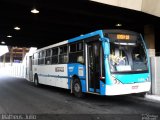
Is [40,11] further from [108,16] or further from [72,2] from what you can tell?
[108,16]

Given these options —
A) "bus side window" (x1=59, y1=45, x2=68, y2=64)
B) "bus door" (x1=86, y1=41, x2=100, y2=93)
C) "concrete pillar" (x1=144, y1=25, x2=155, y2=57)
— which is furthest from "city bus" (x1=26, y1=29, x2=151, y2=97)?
"concrete pillar" (x1=144, y1=25, x2=155, y2=57)

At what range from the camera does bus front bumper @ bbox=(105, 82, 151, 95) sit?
1005cm

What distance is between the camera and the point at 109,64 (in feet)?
33.6

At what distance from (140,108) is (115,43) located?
2.80 metres

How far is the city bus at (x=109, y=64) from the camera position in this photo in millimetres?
10234

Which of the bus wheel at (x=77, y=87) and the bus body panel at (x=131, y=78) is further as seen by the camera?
the bus wheel at (x=77, y=87)

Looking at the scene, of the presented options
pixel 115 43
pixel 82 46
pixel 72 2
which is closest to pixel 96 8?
pixel 72 2

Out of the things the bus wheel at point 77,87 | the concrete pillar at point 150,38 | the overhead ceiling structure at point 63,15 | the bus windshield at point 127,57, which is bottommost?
the bus wheel at point 77,87

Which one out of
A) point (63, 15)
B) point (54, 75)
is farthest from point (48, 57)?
point (63, 15)

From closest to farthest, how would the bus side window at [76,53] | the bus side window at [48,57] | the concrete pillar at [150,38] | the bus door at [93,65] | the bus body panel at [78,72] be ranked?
the bus door at [93,65]
the bus body panel at [78,72]
the bus side window at [76,53]
the bus side window at [48,57]
the concrete pillar at [150,38]

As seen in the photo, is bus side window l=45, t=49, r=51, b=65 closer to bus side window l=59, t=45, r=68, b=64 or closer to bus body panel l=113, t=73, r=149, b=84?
bus side window l=59, t=45, r=68, b=64

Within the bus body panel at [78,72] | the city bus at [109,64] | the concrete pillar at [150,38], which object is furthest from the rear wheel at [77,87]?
the concrete pillar at [150,38]

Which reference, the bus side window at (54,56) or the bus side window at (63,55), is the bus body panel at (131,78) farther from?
the bus side window at (54,56)

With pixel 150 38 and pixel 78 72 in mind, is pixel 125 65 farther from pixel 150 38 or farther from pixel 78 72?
pixel 150 38
